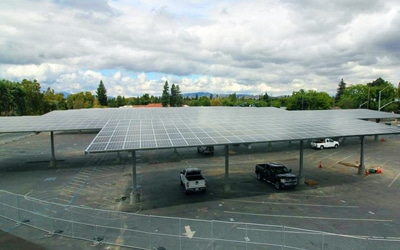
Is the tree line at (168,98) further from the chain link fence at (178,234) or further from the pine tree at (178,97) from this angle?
the chain link fence at (178,234)

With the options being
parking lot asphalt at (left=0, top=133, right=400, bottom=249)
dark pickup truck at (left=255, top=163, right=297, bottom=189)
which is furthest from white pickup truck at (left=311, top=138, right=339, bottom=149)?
dark pickup truck at (left=255, top=163, right=297, bottom=189)

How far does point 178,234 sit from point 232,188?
8.88 meters

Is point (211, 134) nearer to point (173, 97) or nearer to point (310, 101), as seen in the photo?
point (310, 101)

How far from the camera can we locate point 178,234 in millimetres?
14359

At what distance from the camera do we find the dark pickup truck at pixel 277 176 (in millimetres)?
21688

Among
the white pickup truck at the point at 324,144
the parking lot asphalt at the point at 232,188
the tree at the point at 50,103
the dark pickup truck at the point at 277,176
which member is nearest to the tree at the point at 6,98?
the tree at the point at 50,103

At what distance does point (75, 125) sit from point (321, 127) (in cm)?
2698

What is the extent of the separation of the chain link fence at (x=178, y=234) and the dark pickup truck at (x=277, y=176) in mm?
7123

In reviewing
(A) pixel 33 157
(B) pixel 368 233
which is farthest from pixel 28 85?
(B) pixel 368 233

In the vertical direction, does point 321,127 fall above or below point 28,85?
below

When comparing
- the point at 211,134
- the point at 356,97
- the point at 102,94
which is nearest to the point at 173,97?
the point at 102,94

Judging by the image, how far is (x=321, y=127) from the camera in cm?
2523

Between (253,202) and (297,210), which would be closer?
(297,210)

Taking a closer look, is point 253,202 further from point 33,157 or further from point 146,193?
point 33,157
